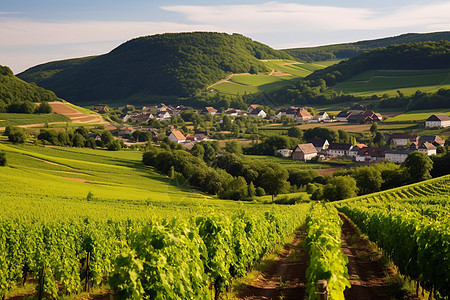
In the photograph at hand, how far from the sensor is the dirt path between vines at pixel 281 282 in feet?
56.0

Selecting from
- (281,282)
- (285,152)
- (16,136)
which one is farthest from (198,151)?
(281,282)

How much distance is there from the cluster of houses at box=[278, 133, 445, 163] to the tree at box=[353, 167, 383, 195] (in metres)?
30.2

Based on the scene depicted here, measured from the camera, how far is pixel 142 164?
90.3 metres

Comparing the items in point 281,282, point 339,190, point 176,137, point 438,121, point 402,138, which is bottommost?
point 339,190

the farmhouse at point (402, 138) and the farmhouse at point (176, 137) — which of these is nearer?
the farmhouse at point (402, 138)

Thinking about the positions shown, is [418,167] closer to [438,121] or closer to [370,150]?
[370,150]

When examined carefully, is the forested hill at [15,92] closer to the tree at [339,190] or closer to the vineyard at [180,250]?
the tree at [339,190]

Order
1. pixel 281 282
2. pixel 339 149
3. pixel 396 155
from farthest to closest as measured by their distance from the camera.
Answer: pixel 339 149
pixel 396 155
pixel 281 282

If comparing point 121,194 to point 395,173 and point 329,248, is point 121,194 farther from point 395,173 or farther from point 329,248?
point 395,173

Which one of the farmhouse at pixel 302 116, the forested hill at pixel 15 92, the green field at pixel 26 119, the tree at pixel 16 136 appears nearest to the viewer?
the tree at pixel 16 136

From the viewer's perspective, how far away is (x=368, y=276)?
66.5 feet

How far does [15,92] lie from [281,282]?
14305 cm

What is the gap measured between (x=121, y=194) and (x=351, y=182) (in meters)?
38.7

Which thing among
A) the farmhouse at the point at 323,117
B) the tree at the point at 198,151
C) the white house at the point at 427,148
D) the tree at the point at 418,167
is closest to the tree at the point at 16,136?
the tree at the point at 198,151
